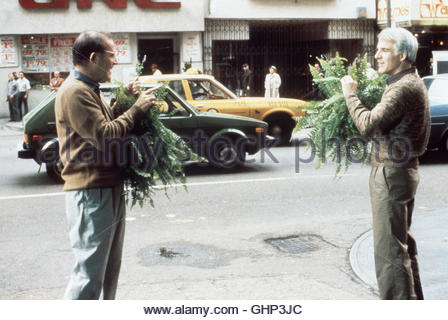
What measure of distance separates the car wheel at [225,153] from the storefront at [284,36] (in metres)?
12.3

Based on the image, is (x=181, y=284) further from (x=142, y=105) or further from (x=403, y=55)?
(x=403, y=55)

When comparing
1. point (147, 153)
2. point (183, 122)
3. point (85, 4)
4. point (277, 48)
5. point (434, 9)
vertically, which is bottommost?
point (183, 122)

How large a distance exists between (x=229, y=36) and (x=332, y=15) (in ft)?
13.1

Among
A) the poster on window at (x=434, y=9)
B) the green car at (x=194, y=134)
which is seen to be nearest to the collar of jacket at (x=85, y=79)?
the green car at (x=194, y=134)

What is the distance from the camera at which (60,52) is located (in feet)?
70.1

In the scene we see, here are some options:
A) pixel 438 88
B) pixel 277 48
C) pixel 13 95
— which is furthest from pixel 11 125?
pixel 438 88

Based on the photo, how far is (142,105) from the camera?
3.47 metres

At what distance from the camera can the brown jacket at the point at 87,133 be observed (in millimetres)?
3295

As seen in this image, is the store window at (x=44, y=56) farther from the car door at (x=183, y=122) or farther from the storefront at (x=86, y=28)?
the car door at (x=183, y=122)

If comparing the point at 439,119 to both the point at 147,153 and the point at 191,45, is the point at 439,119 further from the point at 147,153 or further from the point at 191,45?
the point at 191,45

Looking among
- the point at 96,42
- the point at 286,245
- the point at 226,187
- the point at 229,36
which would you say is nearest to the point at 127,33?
the point at 229,36

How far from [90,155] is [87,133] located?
143mm

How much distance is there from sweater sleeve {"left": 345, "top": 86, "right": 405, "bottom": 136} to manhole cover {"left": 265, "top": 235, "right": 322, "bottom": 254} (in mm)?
2580

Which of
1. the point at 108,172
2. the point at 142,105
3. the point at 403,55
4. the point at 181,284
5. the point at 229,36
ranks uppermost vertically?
the point at 229,36
